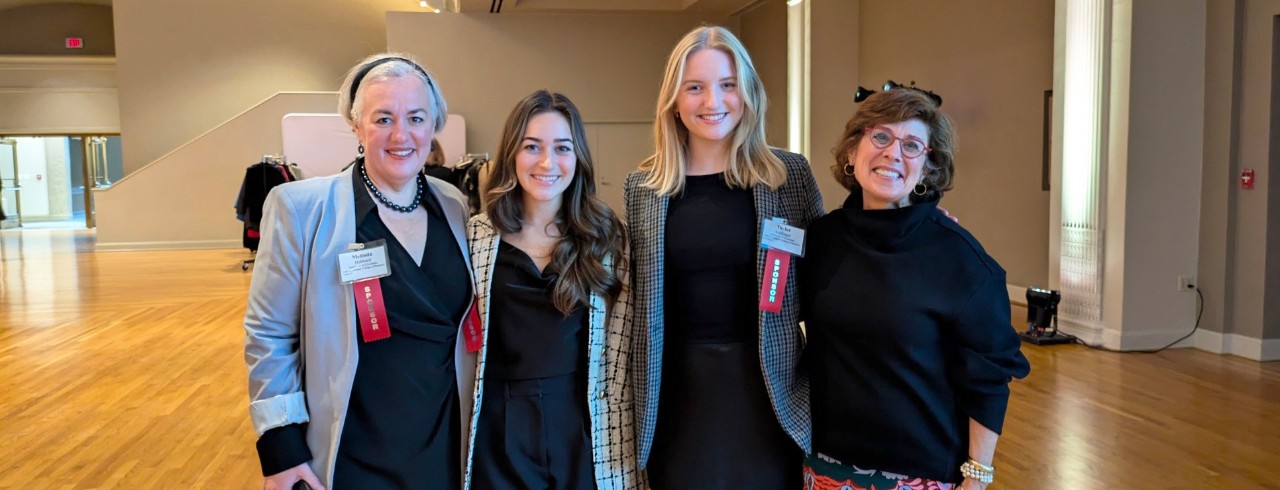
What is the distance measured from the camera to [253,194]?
11.2 meters

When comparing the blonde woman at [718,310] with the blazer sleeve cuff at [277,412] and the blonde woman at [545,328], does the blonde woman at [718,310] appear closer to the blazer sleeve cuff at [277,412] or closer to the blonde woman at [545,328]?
the blonde woman at [545,328]

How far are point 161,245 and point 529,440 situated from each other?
Result: 50.2 ft

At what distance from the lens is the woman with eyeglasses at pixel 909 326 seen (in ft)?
5.28

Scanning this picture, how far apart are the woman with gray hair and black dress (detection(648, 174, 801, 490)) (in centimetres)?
44

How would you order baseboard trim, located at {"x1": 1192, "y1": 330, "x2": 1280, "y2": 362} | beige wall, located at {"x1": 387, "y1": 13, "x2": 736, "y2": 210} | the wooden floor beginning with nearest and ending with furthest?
the wooden floor → baseboard trim, located at {"x1": 1192, "y1": 330, "x2": 1280, "y2": 362} → beige wall, located at {"x1": 387, "y1": 13, "x2": 736, "y2": 210}

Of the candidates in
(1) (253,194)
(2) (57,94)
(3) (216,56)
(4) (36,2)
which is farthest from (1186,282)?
(4) (36,2)

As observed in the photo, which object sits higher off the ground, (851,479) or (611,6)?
(611,6)

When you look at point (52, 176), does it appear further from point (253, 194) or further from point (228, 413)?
point (228, 413)

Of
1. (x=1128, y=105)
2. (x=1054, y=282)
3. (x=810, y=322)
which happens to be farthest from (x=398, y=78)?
(x=1054, y=282)

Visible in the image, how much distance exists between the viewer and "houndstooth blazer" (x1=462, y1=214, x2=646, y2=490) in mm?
1787

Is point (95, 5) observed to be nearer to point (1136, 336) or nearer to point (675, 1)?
point (675, 1)

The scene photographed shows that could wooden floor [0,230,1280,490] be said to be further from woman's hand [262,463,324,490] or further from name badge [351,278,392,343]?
name badge [351,278,392,343]

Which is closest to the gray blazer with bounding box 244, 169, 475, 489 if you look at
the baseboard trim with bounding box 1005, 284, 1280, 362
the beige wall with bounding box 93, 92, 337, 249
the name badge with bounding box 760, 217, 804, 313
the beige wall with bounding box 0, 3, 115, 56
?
the name badge with bounding box 760, 217, 804, 313

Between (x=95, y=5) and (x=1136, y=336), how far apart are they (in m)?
20.7
